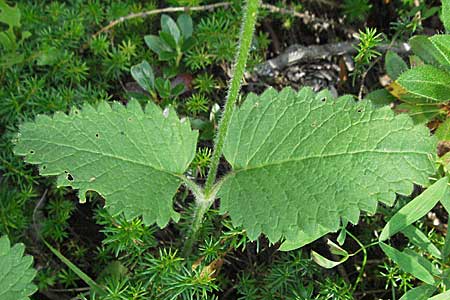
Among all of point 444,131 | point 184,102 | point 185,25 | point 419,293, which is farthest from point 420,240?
point 185,25

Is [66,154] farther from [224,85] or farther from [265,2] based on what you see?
[265,2]

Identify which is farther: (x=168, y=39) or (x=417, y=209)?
(x=168, y=39)

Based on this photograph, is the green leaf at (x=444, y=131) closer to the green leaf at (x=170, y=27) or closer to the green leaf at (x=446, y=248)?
the green leaf at (x=446, y=248)

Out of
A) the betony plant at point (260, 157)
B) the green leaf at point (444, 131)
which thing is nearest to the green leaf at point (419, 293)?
the betony plant at point (260, 157)

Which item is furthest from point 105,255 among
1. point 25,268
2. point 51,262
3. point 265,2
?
point 265,2

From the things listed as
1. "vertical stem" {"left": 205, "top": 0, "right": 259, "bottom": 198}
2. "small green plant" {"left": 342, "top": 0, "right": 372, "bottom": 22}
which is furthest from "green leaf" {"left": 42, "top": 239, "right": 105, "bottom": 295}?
"small green plant" {"left": 342, "top": 0, "right": 372, "bottom": 22}

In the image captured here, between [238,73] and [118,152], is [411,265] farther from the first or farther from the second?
[118,152]
